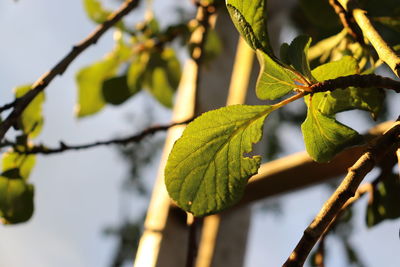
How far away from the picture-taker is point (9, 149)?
512mm

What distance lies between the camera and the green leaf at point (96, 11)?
70cm

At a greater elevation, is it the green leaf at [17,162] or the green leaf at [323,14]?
the green leaf at [17,162]

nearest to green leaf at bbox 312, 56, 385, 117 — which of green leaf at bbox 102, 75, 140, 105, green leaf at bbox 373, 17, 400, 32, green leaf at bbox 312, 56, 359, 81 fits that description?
green leaf at bbox 312, 56, 359, 81

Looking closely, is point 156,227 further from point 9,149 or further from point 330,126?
point 330,126

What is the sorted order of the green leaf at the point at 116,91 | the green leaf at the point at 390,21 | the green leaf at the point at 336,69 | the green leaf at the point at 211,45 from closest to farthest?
1. the green leaf at the point at 336,69
2. the green leaf at the point at 390,21
3. the green leaf at the point at 116,91
4. the green leaf at the point at 211,45

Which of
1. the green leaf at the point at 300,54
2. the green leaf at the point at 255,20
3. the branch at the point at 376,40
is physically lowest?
the branch at the point at 376,40

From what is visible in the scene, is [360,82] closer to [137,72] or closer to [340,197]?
[340,197]

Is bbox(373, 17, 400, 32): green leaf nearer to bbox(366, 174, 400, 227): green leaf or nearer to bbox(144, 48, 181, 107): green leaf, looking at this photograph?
bbox(366, 174, 400, 227): green leaf

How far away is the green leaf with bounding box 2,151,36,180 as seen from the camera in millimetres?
503

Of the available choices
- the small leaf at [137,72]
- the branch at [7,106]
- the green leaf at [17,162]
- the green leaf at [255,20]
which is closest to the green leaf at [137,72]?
the small leaf at [137,72]

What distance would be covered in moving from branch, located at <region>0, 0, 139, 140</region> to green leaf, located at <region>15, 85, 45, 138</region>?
96mm

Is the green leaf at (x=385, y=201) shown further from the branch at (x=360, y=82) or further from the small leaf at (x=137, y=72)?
the small leaf at (x=137, y=72)

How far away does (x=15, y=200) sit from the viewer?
1.55 ft

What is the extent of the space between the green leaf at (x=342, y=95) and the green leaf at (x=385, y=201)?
6.3 inches
